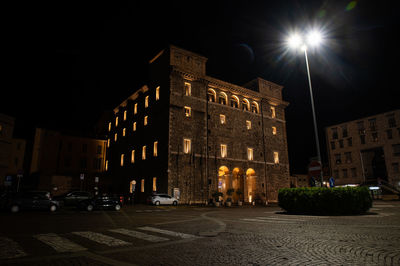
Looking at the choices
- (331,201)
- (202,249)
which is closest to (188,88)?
(331,201)

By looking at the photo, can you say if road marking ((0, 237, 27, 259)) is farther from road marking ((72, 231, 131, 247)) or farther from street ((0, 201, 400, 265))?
road marking ((72, 231, 131, 247))

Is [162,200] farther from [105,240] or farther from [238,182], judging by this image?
[105,240]

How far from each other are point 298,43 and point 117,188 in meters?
37.0

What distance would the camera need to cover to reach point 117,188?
43.9 meters

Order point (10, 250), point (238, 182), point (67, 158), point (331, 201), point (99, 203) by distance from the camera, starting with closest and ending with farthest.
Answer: point (10, 250) < point (331, 201) < point (99, 203) < point (238, 182) < point (67, 158)

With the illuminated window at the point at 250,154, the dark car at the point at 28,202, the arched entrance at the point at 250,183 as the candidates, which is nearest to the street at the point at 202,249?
the dark car at the point at 28,202

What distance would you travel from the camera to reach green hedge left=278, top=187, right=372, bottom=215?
618 inches

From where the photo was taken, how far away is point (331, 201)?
52.2 ft

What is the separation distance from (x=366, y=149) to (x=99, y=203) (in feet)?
185

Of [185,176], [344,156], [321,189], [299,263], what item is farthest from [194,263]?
[344,156]

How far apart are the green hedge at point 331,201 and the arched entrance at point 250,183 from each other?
23.3 meters

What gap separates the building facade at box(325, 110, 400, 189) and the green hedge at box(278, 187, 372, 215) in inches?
1609

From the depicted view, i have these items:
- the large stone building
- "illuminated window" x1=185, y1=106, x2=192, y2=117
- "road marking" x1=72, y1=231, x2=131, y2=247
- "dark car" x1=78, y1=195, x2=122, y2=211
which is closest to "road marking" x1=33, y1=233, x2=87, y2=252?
"road marking" x1=72, y1=231, x2=131, y2=247

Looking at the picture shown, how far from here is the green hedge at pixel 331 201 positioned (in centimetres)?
1570
